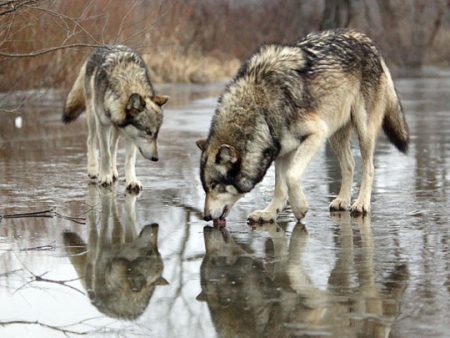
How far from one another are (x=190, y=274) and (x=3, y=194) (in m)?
3.98

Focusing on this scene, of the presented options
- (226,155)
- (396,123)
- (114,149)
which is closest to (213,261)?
(226,155)

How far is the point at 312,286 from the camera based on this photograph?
6426 millimetres

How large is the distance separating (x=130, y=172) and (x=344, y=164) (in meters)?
2.37

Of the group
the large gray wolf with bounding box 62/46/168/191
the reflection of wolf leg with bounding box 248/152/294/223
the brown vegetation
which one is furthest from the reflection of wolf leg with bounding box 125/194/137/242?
the brown vegetation

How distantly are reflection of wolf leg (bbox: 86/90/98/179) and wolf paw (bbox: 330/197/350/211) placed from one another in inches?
131

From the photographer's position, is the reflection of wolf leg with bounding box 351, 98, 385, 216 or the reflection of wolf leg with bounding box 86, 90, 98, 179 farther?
the reflection of wolf leg with bounding box 86, 90, 98, 179

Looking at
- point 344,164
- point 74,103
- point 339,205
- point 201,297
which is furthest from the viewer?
point 74,103

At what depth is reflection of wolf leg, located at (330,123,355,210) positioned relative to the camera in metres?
9.45

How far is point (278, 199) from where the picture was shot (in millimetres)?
8969

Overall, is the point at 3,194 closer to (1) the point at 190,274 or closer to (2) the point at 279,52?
(2) the point at 279,52

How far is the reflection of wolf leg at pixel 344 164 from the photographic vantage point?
945cm

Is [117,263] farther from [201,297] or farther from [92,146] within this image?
[92,146]

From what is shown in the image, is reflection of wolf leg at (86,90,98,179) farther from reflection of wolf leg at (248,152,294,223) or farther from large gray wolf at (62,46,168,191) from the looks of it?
reflection of wolf leg at (248,152,294,223)

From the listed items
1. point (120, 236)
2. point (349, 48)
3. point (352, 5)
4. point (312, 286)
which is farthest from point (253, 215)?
point (352, 5)
